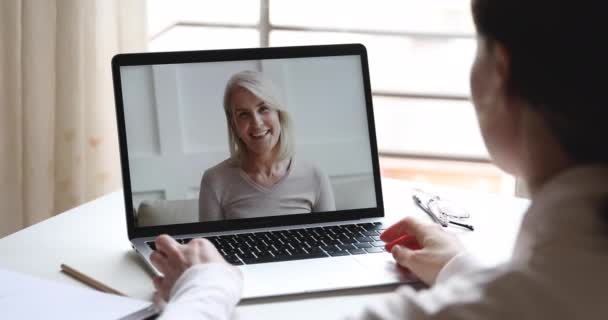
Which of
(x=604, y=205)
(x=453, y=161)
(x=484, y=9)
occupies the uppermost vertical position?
(x=484, y=9)

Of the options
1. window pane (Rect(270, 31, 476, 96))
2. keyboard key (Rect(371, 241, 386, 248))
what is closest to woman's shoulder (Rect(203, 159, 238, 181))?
keyboard key (Rect(371, 241, 386, 248))

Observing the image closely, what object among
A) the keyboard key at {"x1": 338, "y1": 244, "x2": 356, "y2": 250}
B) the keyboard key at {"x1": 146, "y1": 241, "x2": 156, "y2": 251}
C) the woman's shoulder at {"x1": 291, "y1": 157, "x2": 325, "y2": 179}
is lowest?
the keyboard key at {"x1": 338, "y1": 244, "x2": 356, "y2": 250}

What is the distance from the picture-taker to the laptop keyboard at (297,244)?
1.13 metres

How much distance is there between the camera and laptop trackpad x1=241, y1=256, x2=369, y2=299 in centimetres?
103

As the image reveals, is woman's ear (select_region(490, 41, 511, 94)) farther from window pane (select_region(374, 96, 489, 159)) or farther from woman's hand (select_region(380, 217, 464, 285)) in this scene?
window pane (select_region(374, 96, 489, 159))

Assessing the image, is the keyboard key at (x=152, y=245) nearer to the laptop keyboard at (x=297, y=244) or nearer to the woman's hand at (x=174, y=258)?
the laptop keyboard at (x=297, y=244)

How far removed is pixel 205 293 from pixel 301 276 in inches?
6.9

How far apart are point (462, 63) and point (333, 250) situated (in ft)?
3.92

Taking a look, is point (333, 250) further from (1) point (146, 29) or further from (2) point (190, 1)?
(2) point (190, 1)

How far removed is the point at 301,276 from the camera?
106cm

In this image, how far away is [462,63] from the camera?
222 cm

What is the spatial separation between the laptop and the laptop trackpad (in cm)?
4

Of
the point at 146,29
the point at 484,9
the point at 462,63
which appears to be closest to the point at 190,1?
the point at 146,29

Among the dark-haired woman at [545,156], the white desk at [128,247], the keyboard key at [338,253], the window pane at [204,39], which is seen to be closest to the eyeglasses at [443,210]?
the white desk at [128,247]
